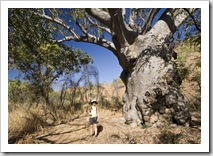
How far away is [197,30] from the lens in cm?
293

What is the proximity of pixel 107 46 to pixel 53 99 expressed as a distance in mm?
1946

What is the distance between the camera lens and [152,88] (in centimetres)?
348

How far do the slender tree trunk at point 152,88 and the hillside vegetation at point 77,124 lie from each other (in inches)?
6.2

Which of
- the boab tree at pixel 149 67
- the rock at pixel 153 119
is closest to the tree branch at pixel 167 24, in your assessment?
the boab tree at pixel 149 67

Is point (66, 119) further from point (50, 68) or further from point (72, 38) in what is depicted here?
point (72, 38)

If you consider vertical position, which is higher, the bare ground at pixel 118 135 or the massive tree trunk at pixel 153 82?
the massive tree trunk at pixel 153 82

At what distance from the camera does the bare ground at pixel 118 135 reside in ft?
9.74

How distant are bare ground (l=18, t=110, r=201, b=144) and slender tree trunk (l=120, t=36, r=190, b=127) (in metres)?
0.19

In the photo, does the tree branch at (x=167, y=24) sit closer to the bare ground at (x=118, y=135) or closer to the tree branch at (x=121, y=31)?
the tree branch at (x=121, y=31)

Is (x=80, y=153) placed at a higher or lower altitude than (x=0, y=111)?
lower

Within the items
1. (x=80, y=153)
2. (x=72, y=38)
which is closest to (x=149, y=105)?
(x=80, y=153)

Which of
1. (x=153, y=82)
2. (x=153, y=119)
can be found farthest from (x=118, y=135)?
(x=153, y=82)

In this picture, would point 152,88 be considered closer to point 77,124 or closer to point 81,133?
point 81,133

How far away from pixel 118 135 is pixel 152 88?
3.45 ft
